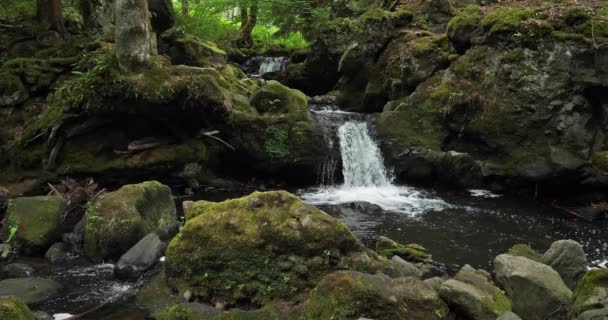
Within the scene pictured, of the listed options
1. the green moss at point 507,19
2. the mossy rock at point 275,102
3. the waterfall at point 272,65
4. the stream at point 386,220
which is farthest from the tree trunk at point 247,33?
the green moss at point 507,19

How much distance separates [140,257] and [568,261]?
22.0 feet

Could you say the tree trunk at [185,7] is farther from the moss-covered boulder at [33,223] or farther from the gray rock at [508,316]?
the gray rock at [508,316]

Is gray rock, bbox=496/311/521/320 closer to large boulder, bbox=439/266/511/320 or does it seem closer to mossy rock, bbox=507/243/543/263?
large boulder, bbox=439/266/511/320

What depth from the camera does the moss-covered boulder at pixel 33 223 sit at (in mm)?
8016

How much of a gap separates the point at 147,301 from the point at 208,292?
879 mm

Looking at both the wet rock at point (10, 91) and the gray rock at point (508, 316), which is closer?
the gray rock at point (508, 316)

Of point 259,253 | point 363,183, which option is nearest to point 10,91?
point 259,253

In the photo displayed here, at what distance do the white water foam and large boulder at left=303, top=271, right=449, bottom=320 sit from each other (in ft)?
22.7

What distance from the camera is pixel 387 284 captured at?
5246 mm

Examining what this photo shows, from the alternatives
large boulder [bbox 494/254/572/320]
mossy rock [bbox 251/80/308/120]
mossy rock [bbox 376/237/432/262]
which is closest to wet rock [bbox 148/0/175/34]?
mossy rock [bbox 251/80/308/120]

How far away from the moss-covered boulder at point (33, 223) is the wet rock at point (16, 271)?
705 millimetres

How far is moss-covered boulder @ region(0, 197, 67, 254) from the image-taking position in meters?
8.02

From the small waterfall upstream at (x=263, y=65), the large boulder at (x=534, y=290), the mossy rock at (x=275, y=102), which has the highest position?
the small waterfall upstream at (x=263, y=65)

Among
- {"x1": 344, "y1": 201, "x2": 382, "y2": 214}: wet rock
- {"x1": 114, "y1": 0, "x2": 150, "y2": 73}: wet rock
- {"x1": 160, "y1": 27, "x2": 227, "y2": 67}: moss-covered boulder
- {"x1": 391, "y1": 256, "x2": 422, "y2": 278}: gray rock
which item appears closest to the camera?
{"x1": 391, "y1": 256, "x2": 422, "y2": 278}: gray rock
